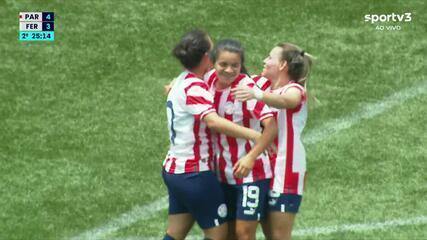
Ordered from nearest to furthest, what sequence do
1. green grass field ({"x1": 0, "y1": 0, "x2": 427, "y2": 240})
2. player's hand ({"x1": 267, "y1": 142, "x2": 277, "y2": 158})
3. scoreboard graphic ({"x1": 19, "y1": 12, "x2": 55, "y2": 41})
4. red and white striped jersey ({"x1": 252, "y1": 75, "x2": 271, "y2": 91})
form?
player's hand ({"x1": 267, "y1": 142, "x2": 277, "y2": 158})
red and white striped jersey ({"x1": 252, "y1": 75, "x2": 271, "y2": 91})
green grass field ({"x1": 0, "y1": 0, "x2": 427, "y2": 240})
scoreboard graphic ({"x1": 19, "y1": 12, "x2": 55, "y2": 41})

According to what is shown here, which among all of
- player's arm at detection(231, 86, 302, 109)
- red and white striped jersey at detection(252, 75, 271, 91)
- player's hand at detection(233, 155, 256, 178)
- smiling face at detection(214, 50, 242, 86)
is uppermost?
smiling face at detection(214, 50, 242, 86)

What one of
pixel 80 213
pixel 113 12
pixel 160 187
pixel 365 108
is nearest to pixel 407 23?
pixel 365 108

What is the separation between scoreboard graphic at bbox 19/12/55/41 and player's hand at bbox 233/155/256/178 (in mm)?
7068

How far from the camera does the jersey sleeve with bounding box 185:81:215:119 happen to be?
9172 millimetres

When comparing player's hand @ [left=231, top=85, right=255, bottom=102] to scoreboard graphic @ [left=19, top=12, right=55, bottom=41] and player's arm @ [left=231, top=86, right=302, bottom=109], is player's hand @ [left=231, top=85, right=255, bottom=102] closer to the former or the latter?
player's arm @ [left=231, top=86, right=302, bottom=109]

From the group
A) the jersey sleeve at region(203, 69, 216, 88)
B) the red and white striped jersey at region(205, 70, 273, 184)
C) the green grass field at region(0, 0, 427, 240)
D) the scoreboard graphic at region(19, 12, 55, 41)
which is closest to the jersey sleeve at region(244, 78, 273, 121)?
the red and white striped jersey at region(205, 70, 273, 184)

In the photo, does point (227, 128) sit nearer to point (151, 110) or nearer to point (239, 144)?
point (239, 144)

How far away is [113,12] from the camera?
637 inches

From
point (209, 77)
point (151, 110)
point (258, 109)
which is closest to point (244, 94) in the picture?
point (258, 109)

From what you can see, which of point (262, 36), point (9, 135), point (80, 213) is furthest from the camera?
point (262, 36)

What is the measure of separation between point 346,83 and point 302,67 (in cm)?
519

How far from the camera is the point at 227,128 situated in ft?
29.8

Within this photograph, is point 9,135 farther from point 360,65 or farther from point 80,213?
point 360,65

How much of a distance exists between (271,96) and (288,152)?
23.2 inches
